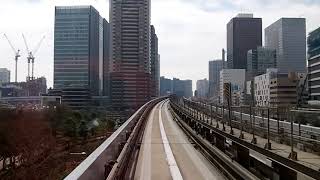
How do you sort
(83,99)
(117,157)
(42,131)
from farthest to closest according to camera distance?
1. (83,99)
2. (42,131)
3. (117,157)

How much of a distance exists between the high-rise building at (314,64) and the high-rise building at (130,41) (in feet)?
155

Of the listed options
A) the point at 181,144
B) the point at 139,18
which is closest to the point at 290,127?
the point at 181,144

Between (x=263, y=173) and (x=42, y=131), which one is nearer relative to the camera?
(x=263, y=173)

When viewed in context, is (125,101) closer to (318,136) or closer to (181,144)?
(181,144)

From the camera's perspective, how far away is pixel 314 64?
118 m

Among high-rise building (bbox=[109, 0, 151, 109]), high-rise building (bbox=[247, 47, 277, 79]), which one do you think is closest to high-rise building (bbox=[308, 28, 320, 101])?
high-rise building (bbox=[247, 47, 277, 79])

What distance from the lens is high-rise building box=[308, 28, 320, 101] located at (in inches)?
4417

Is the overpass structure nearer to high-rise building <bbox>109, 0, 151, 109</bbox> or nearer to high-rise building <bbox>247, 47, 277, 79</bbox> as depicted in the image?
high-rise building <bbox>109, 0, 151, 109</bbox>

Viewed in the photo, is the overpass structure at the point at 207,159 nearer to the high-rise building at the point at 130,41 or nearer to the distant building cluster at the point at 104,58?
the distant building cluster at the point at 104,58

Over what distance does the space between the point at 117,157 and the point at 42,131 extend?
58.8 m

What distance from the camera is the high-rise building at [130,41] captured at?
15312 centimetres

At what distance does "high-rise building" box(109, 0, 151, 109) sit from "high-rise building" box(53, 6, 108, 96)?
1202 cm

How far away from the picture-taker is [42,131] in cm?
6919

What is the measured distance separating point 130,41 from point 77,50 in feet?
93.5
